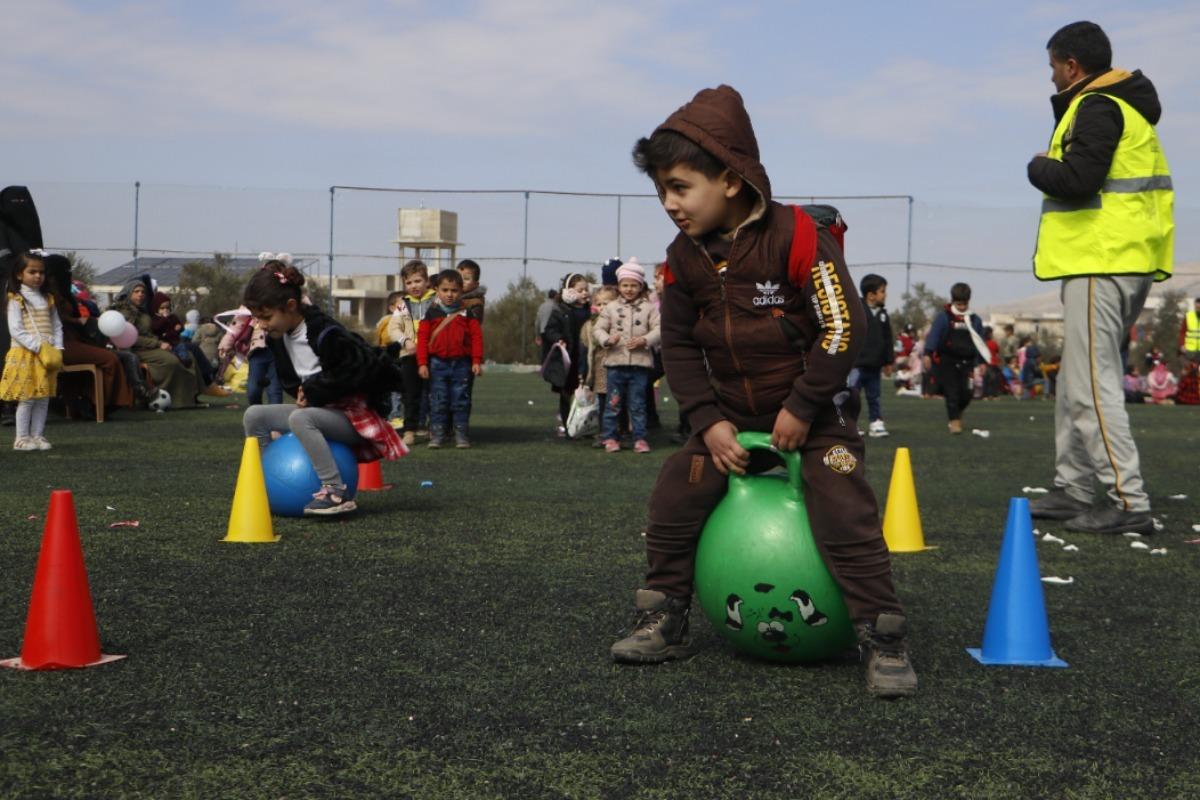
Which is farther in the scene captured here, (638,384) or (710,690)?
(638,384)

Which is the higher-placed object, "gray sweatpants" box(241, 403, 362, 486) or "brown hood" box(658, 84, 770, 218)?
"brown hood" box(658, 84, 770, 218)

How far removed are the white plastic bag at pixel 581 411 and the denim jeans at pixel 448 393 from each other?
3.77 ft

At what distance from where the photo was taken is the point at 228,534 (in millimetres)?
6629

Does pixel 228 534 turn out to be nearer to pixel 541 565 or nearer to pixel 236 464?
pixel 541 565


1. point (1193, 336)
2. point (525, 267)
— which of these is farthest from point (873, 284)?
point (525, 267)

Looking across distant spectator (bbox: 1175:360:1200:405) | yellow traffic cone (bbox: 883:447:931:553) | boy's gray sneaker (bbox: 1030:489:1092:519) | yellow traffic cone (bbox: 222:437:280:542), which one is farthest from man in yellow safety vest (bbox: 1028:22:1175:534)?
distant spectator (bbox: 1175:360:1200:405)

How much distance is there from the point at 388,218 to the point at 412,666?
29.3 meters

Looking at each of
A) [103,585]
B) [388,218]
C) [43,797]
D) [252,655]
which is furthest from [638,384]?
[388,218]

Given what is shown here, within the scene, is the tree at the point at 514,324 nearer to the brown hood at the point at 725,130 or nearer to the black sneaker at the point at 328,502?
the black sneaker at the point at 328,502

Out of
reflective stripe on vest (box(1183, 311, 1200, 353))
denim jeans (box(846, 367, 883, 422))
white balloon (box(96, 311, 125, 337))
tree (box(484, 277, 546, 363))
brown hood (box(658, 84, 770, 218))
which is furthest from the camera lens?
tree (box(484, 277, 546, 363))

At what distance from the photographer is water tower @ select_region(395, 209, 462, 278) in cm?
3125

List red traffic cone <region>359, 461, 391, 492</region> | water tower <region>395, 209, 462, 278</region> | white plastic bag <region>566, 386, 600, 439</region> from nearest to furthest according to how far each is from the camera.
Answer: red traffic cone <region>359, 461, 391, 492</region>, white plastic bag <region>566, 386, 600, 439</region>, water tower <region>395, 209, 462, 278</region>

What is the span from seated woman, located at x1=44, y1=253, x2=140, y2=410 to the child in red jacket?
475cm

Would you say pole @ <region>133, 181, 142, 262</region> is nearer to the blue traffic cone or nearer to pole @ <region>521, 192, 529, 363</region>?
pole @ <region>521, 192, 529, 363</region>
